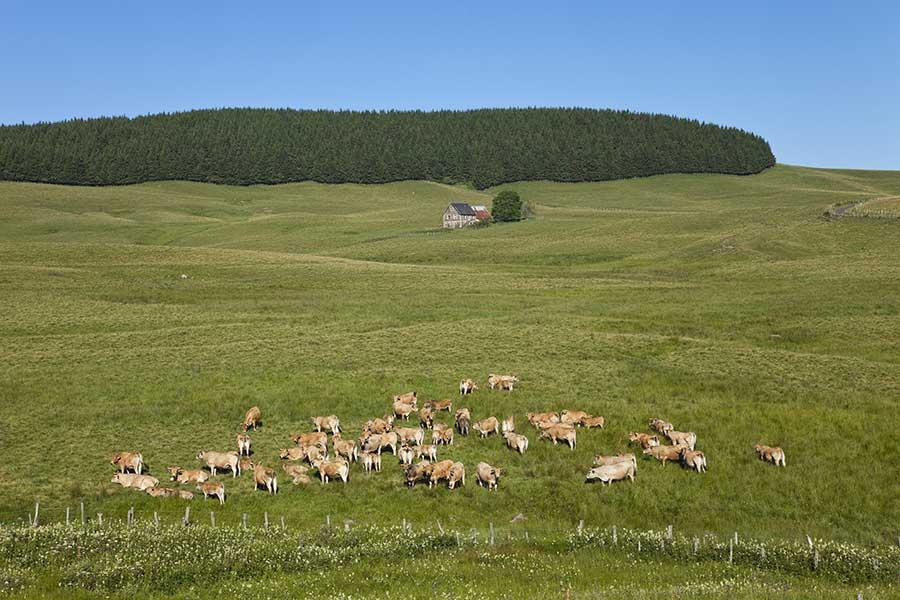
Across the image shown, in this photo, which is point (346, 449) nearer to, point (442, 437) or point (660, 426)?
point (442, 437)

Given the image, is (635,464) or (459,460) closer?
(635,464)

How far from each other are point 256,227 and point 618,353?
107 m

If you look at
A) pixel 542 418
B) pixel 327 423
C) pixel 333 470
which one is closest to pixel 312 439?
pixel 327 423

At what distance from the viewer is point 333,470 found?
23.5 meters

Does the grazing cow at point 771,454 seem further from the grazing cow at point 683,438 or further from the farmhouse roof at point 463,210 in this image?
the farmhouse roof at point 463,210

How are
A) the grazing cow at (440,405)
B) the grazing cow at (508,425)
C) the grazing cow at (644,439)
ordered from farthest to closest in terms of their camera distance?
the grazing cow at (440,405)
the grazing cow at (508,425)
the grazing cow at (644,439)

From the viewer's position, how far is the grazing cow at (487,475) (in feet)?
75.4

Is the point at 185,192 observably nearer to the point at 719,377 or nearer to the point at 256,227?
the point at 256,227

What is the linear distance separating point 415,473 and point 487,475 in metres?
2.28

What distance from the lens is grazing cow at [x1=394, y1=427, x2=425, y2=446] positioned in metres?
26.8

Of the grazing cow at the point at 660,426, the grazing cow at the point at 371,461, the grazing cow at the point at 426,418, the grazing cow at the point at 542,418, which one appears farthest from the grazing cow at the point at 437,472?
the grazing cow at the point at 660,426

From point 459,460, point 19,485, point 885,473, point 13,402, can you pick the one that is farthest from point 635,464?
point 13,402

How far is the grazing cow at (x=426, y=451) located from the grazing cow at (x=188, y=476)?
6.94 m

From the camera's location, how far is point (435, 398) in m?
32.8
